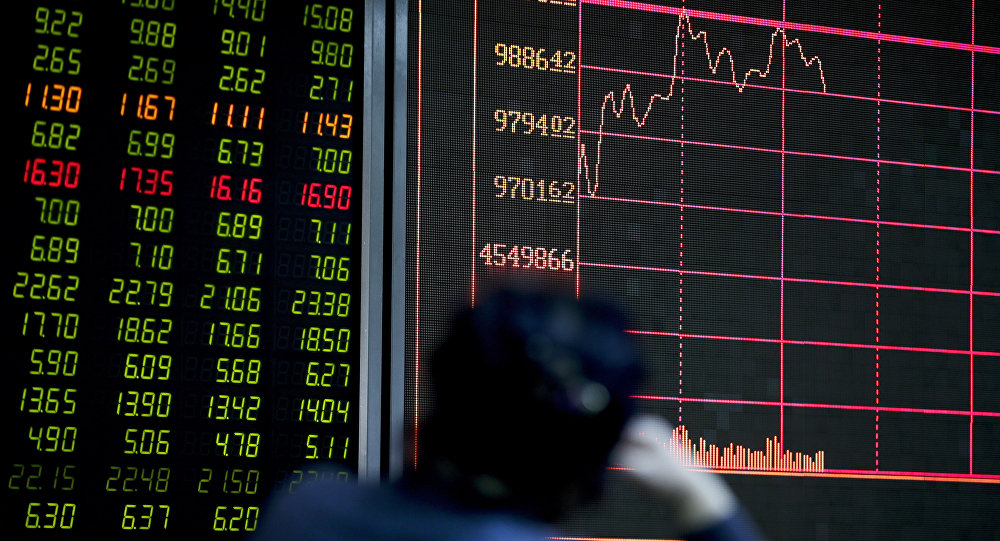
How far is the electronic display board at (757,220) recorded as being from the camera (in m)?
3.50

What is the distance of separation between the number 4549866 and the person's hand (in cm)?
42

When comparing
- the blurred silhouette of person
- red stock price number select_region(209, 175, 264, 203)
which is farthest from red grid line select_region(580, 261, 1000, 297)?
red stock price number select_region(209, 175, 264, 203)

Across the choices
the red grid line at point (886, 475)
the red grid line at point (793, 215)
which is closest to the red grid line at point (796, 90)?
the red grid line at point (793, 215)

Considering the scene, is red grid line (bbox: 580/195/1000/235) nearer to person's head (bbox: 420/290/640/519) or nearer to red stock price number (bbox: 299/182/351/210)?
person's head (bbox: 420/290/640/519)

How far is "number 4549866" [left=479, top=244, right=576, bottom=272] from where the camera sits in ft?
11.4

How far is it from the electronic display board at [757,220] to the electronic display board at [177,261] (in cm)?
22

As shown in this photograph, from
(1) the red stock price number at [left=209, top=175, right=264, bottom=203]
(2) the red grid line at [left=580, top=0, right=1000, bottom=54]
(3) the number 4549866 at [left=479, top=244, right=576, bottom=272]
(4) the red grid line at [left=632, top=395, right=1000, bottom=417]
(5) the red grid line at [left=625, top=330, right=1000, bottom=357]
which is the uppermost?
(2) the red grid line at [left=580, top=0, right=1000, bottom=54]

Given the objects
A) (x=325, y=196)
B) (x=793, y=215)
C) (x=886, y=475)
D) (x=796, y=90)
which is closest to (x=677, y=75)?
(x=796, y=90)

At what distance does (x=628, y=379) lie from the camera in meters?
3.56

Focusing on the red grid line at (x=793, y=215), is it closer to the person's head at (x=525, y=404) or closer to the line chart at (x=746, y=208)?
the line chart at (x=746, y=208)

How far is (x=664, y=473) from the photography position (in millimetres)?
Answer: 3545

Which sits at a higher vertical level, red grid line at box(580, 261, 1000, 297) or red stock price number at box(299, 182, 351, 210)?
red stock price number at box(299, 182, 351, 210)

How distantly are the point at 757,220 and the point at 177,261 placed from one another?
1464 mm

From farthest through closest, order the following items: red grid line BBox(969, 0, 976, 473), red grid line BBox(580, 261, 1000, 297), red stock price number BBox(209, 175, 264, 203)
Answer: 1. red grid line BBox(969, 0, 976, 473)
2. red grid line BBox(580, 261, 1000, 297)
3. red stock price number BBox(209, 175, 264, 203)
